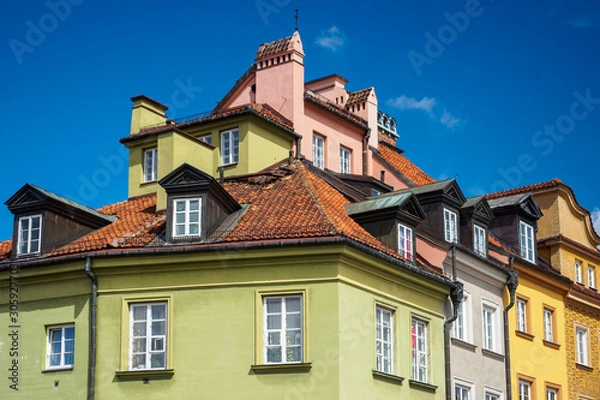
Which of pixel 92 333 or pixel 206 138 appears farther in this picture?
pixel 206 138

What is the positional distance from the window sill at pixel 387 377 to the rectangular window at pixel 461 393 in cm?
391

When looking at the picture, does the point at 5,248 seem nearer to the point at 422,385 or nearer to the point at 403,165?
the point at 422,385

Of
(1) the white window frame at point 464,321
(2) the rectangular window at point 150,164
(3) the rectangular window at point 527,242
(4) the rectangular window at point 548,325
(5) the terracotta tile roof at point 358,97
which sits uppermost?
(5) the terracotta tile roof at point 358,97

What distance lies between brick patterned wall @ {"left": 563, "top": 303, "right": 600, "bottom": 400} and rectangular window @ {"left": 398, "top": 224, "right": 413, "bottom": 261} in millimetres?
10907

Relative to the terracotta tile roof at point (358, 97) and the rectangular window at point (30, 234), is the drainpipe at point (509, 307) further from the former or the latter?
the rectangular window at point (30, 234)

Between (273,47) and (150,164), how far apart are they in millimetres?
5875

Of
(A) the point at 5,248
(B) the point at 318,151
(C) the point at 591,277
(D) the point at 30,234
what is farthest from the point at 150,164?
(C) the point at 591,277

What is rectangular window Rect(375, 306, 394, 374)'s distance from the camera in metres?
33.1

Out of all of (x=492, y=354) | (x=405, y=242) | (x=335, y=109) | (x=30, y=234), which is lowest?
(x=492, y=354)

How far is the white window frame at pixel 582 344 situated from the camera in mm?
45031

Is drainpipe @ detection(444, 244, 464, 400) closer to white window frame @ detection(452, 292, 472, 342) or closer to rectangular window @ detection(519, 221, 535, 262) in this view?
white window frame @ detection(452, 292, 472, 342)

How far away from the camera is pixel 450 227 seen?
3934 cm

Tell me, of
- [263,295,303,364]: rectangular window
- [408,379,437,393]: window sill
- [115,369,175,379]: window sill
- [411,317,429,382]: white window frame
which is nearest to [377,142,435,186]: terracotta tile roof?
[411,317,429,382]: white window frame

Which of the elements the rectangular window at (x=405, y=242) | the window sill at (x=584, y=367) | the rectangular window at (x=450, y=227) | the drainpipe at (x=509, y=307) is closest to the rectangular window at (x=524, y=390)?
the drainpipe at (x=509, y=307)
